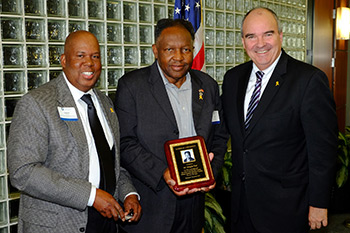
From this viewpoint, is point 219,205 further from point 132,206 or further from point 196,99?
point 132,206

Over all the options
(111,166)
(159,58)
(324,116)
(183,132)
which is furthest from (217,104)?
(111,166)

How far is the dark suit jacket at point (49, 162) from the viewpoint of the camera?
1808 mm

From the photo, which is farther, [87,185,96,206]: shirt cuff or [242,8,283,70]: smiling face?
Result: [242,8,283,70]: smiling face

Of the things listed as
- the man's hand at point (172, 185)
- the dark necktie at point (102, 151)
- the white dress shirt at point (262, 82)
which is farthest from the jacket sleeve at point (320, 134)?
the dark necktie at point (102, 151)

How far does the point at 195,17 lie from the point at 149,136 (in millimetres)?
1861

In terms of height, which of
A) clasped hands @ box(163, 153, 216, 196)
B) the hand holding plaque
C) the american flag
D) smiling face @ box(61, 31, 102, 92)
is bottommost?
clasped hands @ box(163, 153, 216, 196)

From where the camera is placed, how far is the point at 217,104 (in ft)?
8.59

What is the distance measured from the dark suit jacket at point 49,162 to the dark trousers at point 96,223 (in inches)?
2.1

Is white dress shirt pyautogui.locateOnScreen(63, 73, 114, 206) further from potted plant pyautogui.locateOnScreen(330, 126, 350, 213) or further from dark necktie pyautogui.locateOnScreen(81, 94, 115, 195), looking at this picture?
potted plant pyautogui.locateOnScreen(330, 126, 350, 213)

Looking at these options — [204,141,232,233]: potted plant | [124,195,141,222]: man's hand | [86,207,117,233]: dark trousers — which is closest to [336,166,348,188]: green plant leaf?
[204,141,232,233]: potted plant

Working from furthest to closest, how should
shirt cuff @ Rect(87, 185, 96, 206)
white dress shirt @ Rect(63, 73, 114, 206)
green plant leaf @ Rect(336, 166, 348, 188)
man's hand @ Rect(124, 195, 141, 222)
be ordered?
green plant leaf @ Rect(336, 166, 348, 188), man's hand @ Rect(124, 195, 141, 222), white dress shirt @ Rect(63, 73, 114, 206), shirt cuff @ Rect(87, 185, 96, 206)

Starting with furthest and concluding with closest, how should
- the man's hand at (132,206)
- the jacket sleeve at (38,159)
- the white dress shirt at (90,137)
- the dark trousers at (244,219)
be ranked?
the dark trousers at (244,219), the man's hand at (132,206), the white dress shirt at (90,137), the jacket sleeve at (38,159)

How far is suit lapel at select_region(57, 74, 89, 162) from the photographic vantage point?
6.36 ft

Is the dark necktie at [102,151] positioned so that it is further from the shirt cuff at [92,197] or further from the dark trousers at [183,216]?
the dark trousers at [183,216]
